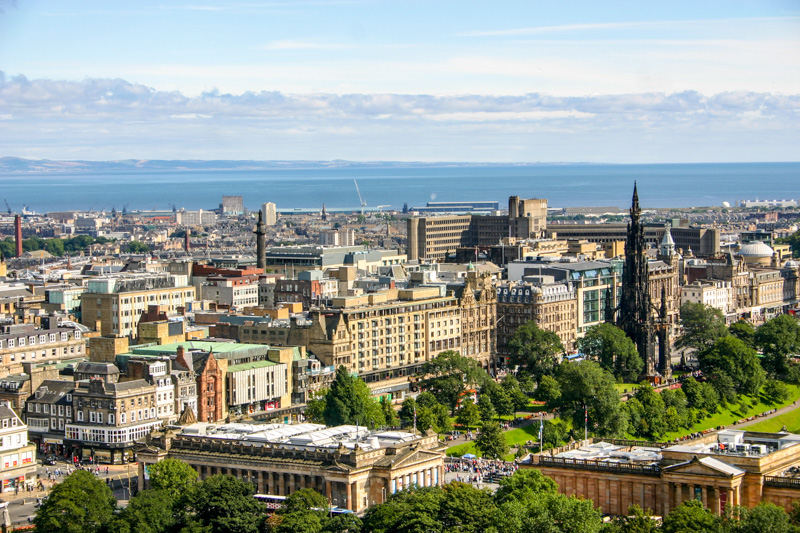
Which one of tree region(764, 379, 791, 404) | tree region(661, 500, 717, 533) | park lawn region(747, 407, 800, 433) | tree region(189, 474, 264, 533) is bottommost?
park lawn region(747, 407, 800, 433)

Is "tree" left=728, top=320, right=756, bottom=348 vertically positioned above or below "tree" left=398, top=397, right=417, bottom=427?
above

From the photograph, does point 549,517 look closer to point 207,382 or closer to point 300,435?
point 300,435

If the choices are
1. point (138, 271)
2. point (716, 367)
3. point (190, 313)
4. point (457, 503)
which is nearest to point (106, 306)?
point (190, 313)

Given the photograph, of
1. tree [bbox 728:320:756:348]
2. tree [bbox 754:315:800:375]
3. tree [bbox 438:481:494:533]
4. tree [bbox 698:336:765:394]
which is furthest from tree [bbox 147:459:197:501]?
tree [bbox 728:320:756:348]

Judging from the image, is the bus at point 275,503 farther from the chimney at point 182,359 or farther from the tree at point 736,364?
the tree at point 736,364

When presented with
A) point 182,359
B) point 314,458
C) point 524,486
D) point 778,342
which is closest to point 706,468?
point 524,486

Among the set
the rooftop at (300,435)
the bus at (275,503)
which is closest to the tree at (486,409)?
the rooftop at (300,435)

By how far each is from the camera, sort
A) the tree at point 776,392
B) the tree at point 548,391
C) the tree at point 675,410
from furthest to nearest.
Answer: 1. the tree at point 776,392
2. the tree at point 548,391
3. the tree at point 675,410

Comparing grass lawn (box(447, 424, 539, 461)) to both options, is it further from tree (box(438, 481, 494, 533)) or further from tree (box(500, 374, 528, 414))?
tree (box(438, 481, 494, 533))
